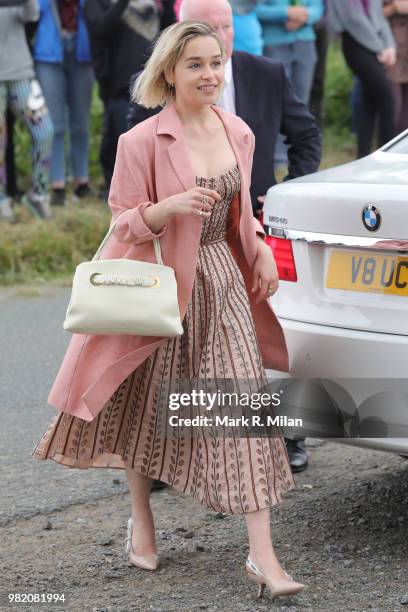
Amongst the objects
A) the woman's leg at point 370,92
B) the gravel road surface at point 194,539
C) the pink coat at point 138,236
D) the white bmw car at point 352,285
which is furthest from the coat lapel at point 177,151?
the woman's leg at point 370,92

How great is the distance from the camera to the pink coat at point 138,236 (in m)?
4.04

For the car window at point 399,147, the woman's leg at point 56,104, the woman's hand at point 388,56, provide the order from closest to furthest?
the car window at point 399,147, the woman's leg at point 56,104, the woman's hand at point 388,56

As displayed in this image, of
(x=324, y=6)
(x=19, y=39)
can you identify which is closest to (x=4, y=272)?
(x=19, y=39)

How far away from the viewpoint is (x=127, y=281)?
395 centimetres

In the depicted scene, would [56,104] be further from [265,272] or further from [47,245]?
[265,272]

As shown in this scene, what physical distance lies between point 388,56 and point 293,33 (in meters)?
0.85

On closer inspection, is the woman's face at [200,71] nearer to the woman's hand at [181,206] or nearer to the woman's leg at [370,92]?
the woman's hand at [181,206]

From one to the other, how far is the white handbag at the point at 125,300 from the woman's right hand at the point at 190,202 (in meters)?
0.18

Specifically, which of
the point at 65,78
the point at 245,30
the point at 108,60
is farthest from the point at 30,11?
the point at 245,30

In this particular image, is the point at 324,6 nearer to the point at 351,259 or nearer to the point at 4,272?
the point at 4,272

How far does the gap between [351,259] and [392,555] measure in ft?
3.22

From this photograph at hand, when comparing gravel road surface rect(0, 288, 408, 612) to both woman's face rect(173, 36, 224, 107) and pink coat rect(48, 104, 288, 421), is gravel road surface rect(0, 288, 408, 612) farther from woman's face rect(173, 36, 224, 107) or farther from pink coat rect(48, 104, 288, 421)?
woman's face rect(173, 36, 224, 107)

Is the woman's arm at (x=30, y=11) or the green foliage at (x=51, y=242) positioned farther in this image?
the woman's arm at (x=30, y=11)

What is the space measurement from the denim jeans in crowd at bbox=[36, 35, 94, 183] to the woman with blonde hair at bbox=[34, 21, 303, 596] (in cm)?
552
